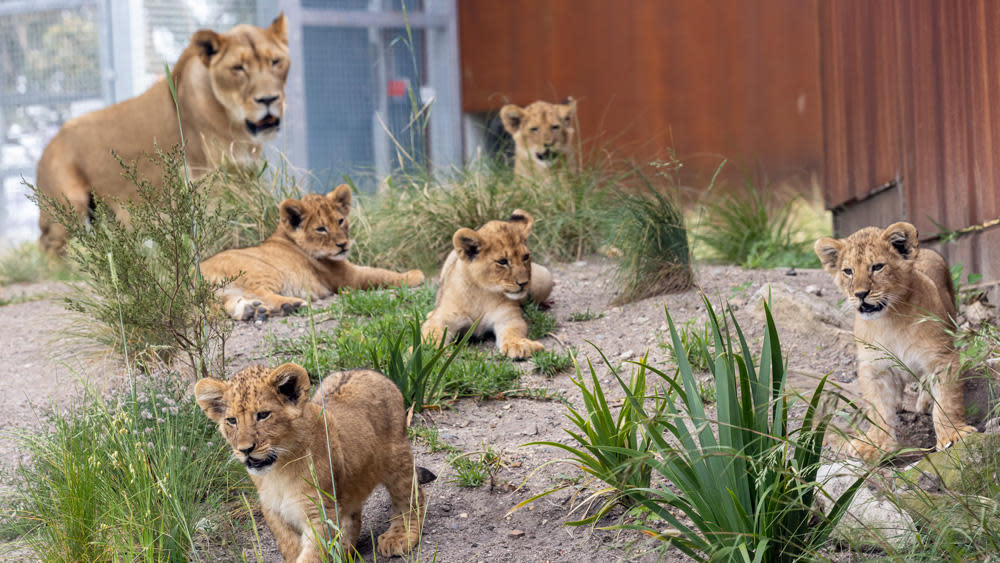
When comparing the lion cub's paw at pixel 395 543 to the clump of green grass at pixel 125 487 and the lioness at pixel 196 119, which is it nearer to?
the clump of green grass at pixel 125 487

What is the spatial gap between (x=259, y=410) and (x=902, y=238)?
2791mm

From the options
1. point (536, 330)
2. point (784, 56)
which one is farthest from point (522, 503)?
point (784, 56)

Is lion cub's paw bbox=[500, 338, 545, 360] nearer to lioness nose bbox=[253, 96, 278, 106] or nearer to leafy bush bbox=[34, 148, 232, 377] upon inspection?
leafy bush bbox=[34, 148, 232, 377]

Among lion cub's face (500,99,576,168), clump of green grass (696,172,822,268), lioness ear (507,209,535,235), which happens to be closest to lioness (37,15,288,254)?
lion cub's face (500,99,576,168)

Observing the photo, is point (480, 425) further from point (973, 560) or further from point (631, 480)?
point (973, 560)

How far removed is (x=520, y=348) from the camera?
593 cm

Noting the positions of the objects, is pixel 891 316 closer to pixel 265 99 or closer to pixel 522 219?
pixel 522 219

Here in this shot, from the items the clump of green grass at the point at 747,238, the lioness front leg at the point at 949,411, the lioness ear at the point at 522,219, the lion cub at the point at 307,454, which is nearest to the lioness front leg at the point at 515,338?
the lioness ear at the point at 522,219

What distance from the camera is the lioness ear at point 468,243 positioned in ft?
20.5

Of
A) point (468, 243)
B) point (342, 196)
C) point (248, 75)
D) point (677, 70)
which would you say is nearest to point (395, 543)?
point (468, 243)

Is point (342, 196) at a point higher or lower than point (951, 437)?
higher

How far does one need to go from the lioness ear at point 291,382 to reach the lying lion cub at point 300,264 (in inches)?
138

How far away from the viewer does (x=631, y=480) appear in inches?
151

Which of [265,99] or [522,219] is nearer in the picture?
[522,219]
